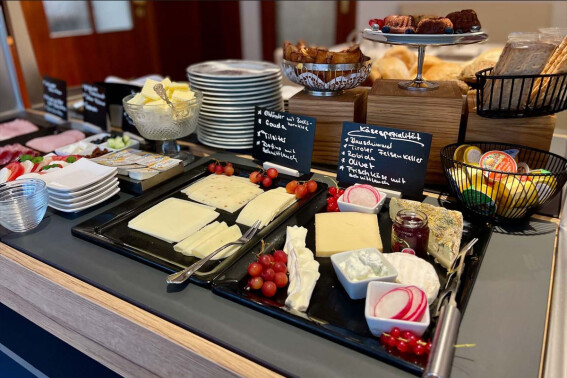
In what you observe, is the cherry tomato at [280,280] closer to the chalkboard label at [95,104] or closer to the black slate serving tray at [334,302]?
the black slate serving tray at [334,302]

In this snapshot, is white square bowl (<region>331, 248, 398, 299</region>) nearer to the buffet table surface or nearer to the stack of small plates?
the buffet table surface

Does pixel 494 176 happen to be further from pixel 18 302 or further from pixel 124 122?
pixel 124 122

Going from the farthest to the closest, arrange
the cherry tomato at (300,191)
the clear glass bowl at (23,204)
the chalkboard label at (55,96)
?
the chalkboard label at (55,96)
the cherry tomato at (300,191)
the clear glass bowl at (23,204)

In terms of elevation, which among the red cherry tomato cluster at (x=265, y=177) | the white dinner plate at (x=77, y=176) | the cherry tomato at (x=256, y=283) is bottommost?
the cherry tomato at (x=256, y=283)

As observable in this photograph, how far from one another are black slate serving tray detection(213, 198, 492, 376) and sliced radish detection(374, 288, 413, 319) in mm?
42

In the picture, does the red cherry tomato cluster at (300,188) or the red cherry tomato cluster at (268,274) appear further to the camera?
the red cherry tomato cluster at (300,188)

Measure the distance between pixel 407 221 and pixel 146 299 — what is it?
519mm

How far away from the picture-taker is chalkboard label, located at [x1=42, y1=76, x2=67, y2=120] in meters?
1.80

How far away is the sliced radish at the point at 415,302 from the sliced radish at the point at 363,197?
1.17 ft

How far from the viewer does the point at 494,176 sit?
3.11ft

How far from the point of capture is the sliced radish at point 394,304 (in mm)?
702

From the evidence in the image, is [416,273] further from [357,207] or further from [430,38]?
[430,38]

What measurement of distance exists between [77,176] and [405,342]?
927 millimetres

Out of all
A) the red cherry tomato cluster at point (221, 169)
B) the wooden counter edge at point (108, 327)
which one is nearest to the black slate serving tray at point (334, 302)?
the wooden counter edge at point (108, 327)
